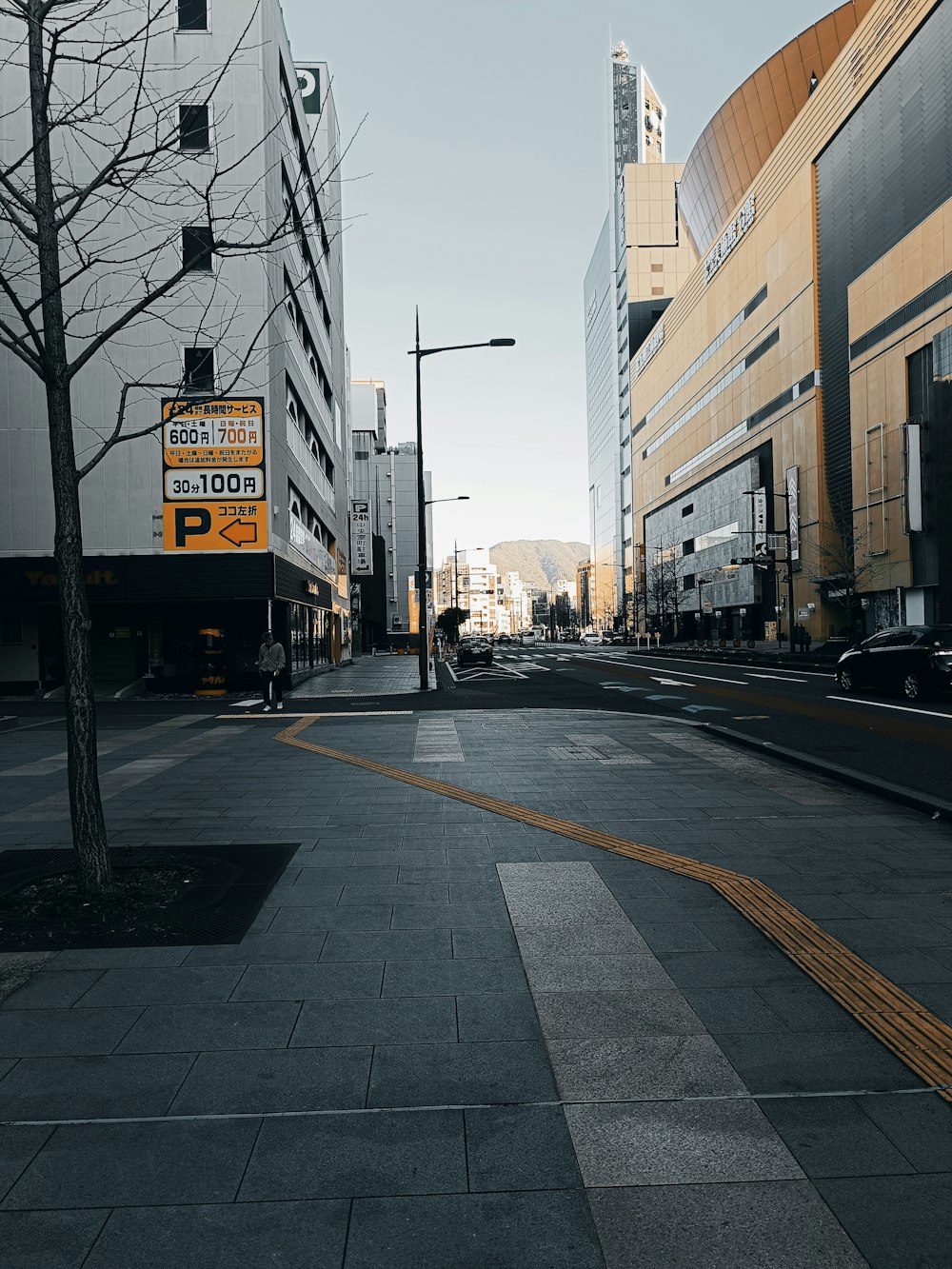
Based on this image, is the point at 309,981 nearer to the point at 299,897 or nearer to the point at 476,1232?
the point at 299,897

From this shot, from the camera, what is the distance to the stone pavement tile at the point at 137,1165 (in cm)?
276

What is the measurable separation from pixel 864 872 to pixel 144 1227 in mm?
5126

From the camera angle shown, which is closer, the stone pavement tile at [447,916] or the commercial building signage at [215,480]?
the stone pavement tile at [447,916]

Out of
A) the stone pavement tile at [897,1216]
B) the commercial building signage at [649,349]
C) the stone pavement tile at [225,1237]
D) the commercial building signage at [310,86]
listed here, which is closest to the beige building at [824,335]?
the commercial building signage at [649,349]

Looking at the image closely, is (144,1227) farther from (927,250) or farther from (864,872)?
(927,250)

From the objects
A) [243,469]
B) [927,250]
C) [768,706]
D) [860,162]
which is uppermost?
[860,162]

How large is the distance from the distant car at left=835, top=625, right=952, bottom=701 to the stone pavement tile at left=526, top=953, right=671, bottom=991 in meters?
17.8

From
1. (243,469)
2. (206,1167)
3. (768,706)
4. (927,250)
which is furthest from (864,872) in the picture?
(927,250)

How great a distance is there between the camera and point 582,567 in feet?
616

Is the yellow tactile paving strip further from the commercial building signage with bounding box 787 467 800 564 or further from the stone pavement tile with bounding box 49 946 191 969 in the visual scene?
the commercial building signage with bounding box 787 467 800 564

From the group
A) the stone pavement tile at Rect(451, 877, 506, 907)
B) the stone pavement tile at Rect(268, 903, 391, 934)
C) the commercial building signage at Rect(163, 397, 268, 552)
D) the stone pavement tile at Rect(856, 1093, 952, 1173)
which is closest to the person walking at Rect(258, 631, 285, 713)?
the commercial building signage at Rect(163, 397, 268, 552)

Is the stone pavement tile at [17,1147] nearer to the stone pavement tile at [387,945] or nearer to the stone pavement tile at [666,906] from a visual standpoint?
the stone pavement tile at [387,945]

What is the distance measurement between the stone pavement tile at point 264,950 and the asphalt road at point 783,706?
6.38m

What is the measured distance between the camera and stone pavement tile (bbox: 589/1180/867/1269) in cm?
245
